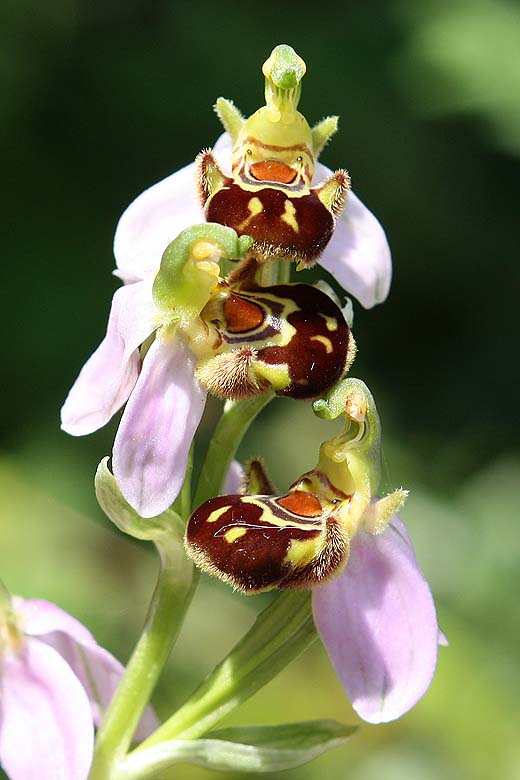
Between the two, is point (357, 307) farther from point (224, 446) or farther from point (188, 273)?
point (188, 273)

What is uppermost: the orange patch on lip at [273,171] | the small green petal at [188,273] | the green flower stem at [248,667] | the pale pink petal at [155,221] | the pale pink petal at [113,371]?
the orange patch on lip at [273,171]

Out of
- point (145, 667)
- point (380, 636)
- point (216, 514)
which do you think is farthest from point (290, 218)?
point (145, 667)

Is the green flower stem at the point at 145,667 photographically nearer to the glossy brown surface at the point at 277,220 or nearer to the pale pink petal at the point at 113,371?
the pale pink petal at the point at 113,371

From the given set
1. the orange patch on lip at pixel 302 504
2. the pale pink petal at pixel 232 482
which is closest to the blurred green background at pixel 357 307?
the pale pink petal at pixel 232 482

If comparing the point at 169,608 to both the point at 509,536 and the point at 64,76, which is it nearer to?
the point at 509,536

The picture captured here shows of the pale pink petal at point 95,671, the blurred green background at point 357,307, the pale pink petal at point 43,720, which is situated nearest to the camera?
the pale pink petal at point 43,720

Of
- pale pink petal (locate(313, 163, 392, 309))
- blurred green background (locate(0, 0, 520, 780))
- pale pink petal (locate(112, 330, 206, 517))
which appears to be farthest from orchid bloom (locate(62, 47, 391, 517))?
blurred green background (locate(0, 0, 520, 780))

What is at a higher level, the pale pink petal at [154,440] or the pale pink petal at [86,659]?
the pale pink petal at [154,440]
